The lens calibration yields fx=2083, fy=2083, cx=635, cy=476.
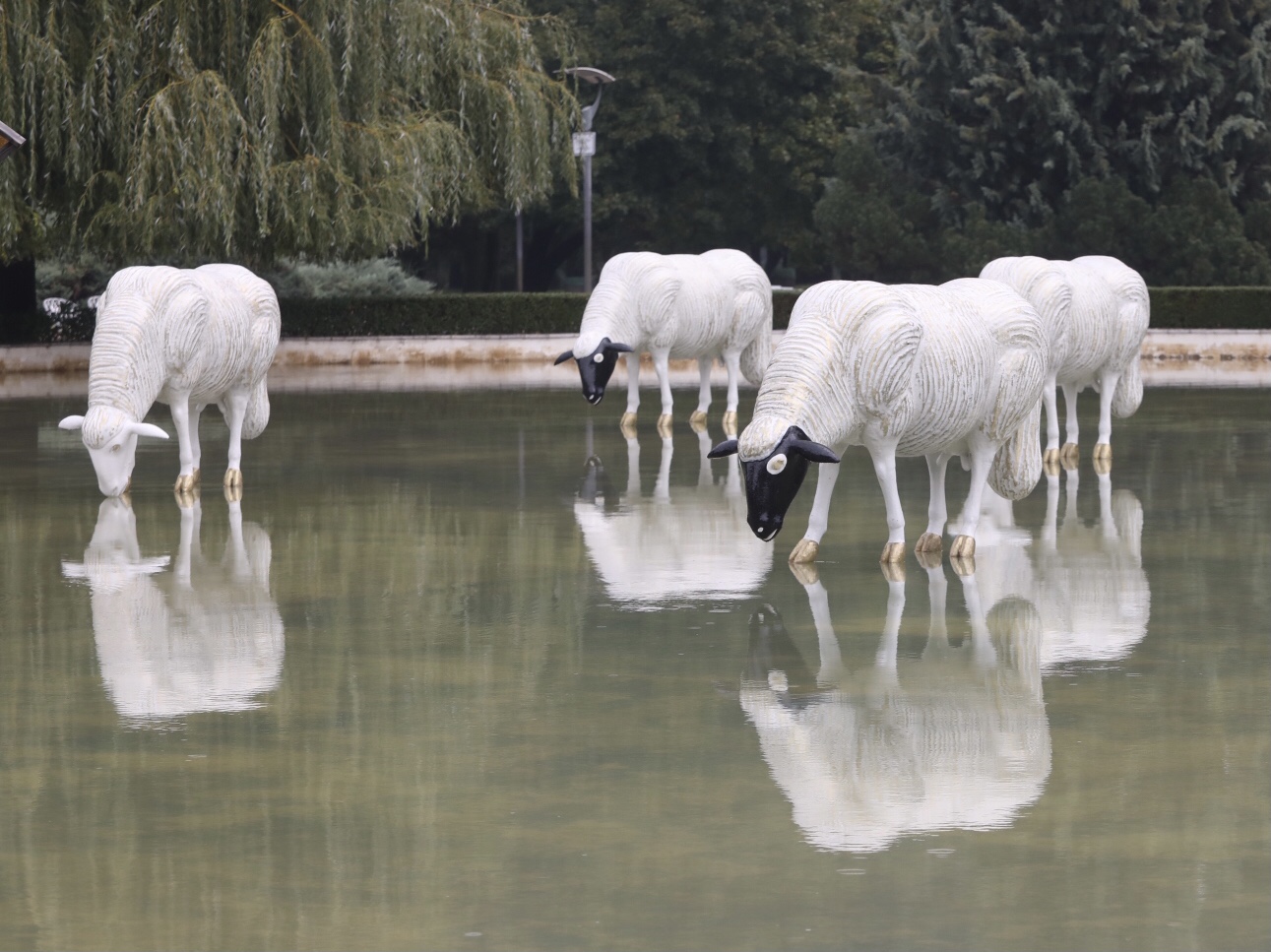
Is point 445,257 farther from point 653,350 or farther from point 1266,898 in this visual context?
point 1266,898

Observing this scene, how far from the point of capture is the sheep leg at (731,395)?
21594mm

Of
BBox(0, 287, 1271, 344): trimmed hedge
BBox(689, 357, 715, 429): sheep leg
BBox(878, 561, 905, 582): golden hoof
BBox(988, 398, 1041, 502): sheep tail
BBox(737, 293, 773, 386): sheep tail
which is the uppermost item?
BBox(988, 398, 1041, 502): sheep tail

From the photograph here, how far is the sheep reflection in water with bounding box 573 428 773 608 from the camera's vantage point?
11.3m

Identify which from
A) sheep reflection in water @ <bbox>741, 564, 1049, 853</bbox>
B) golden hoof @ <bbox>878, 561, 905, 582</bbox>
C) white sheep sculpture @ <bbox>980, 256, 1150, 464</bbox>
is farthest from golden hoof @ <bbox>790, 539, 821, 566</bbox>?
white sheep sculpture @ <bbox>980, 256, 1150, 464</bbox>

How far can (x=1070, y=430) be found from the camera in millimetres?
18125

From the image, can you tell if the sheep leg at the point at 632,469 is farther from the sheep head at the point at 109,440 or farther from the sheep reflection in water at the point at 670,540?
the sheep head at the point at 109,440

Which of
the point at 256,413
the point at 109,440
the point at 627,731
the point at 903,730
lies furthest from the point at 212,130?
the point at 903,730

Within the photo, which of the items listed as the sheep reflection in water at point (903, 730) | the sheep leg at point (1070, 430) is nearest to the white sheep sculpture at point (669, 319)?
the sheep leg at point (1070, 430)

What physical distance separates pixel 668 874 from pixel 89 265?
119 feet

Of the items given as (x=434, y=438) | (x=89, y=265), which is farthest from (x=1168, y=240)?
(x=434, y=438)

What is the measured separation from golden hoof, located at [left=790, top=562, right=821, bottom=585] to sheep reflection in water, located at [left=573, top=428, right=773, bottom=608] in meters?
0.17

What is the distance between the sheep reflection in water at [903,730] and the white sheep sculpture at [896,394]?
97 cm

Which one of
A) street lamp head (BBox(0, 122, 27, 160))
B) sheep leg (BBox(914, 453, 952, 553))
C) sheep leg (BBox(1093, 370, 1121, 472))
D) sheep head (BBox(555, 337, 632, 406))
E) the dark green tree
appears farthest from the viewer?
the dark green tree

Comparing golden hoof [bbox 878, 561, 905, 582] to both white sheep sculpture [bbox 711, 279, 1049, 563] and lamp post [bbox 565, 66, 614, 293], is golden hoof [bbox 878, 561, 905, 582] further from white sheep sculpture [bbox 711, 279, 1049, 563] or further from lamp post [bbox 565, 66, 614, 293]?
lamp post [bbox 565, 66, 614, 293]
